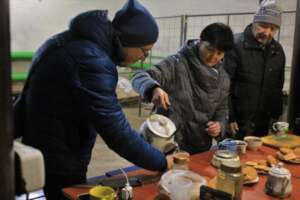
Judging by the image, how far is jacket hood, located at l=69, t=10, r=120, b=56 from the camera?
4.04 feet

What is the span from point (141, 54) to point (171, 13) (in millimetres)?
5045

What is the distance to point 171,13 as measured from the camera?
619 cm

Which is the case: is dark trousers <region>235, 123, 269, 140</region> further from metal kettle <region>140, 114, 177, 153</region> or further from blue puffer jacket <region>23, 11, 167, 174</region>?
blue puffer jacket <region>23, 11, 167, 174</region>

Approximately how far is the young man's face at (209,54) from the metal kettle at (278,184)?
71 cm

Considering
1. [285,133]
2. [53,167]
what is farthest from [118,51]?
[285,133]

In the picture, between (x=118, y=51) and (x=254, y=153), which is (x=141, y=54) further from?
(x=254, y=153)

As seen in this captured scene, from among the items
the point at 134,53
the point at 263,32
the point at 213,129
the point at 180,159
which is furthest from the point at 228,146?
the point at 263,32

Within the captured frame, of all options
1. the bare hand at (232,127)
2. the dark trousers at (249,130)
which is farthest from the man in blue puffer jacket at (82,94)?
the dark trousers at (249,130)

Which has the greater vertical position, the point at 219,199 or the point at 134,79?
the point at 134,79

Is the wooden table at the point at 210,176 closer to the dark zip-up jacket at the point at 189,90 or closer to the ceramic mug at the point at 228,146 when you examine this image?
the ceramic mug at the point at 228,146

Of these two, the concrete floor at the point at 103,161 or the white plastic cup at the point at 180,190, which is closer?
the white plastic cup at the point at 180,190

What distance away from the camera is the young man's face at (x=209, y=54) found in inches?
70.4

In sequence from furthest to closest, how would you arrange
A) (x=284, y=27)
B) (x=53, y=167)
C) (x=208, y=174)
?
1. (x=284, y=27)
2. (x=208, y=174)
3. (x=53, y=167)

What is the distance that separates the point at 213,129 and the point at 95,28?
2.97ft
